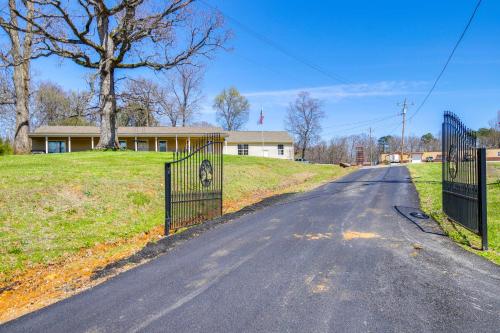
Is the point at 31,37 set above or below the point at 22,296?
above

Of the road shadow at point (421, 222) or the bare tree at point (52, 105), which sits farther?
the bare tree at point (52, 105)

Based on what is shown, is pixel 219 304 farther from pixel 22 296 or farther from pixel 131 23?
pixel 131 23

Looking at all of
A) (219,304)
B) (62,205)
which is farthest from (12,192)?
(219,304)

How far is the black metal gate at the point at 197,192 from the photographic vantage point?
26.2 feet

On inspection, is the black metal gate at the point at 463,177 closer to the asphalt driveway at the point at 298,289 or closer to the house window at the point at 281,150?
the asphalt driveway at the point at 298,289

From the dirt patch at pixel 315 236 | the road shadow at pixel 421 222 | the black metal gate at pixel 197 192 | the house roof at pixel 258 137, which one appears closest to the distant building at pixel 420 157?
the house roof at pixel 258 137

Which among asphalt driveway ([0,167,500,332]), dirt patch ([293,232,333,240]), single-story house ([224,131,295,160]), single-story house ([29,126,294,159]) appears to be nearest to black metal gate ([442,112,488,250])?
asphalt driveway ([0,167,500,332])

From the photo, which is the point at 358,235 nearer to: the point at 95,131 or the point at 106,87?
the point at 106,87

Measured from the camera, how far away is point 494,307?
3619mm

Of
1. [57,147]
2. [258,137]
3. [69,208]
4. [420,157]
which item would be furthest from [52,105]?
[420,157]

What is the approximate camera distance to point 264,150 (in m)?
45.4

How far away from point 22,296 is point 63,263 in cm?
143

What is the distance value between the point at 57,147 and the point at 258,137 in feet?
77.5

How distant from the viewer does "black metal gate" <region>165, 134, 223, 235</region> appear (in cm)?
799
